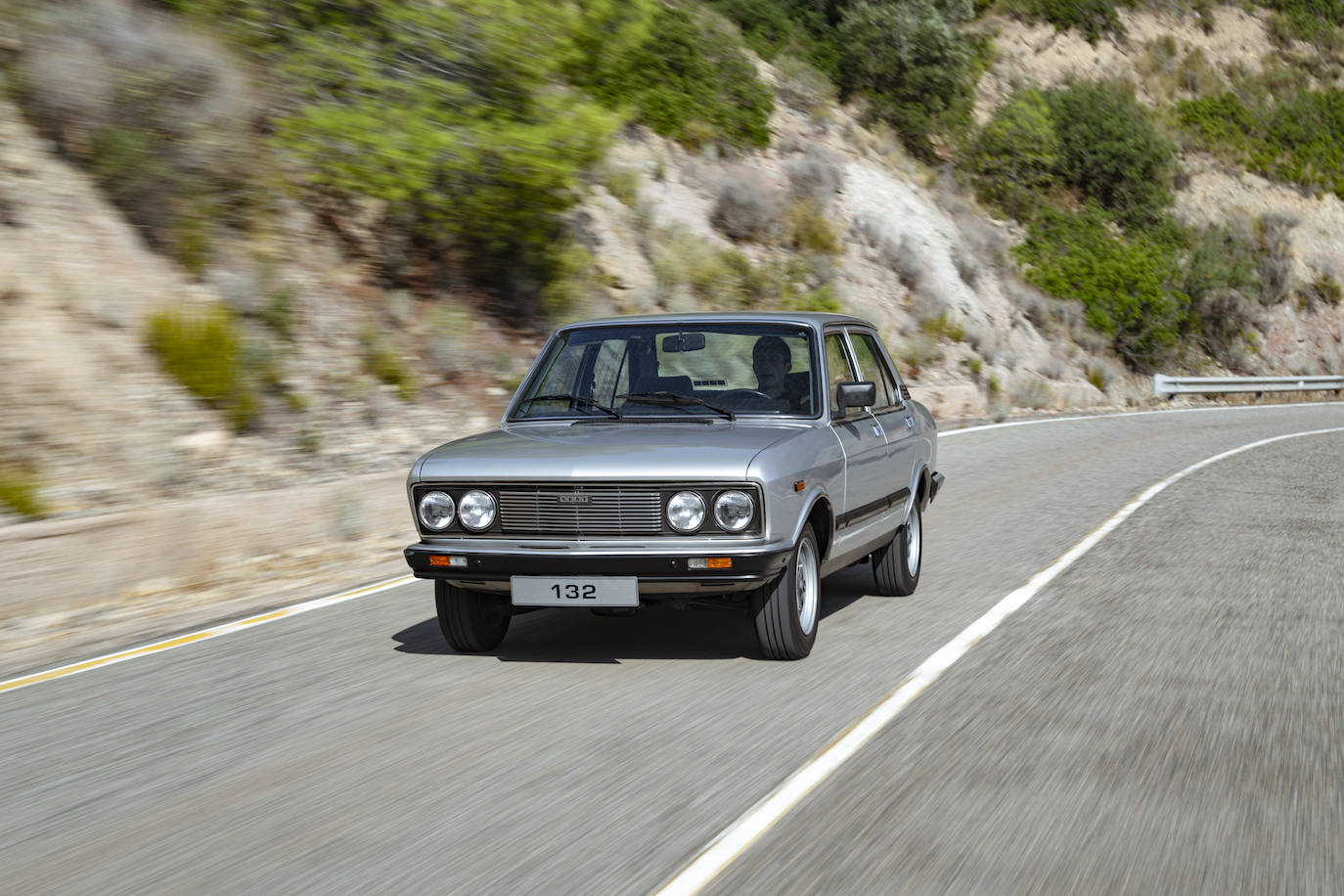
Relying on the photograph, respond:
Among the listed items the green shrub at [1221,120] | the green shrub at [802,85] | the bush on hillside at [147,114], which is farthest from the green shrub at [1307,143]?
the bush on hillside at [147,114]

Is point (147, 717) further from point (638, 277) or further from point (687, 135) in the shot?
point (687, 135)

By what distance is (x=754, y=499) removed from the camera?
6004 mm

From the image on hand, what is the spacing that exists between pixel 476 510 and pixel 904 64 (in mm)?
34558

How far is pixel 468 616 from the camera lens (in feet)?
21.9

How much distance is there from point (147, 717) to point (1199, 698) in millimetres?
4471

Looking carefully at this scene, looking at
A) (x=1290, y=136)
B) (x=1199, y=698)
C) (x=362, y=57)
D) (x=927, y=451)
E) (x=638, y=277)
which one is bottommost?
(x=1199, y=698)

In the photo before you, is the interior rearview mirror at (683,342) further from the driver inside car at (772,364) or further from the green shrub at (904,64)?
the green shrub at (904,64)

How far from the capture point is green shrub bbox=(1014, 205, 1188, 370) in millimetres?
36594

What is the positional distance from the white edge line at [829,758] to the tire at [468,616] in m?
2.12

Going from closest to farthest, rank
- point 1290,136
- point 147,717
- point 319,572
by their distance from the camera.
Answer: point 147,717 < point 319,572 < point 1290,136

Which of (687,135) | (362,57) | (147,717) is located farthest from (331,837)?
(687,135)

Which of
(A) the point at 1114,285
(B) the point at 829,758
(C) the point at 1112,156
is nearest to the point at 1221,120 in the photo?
(C) the point at 1112,156

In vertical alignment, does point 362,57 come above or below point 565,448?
above

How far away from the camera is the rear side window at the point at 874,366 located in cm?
822
